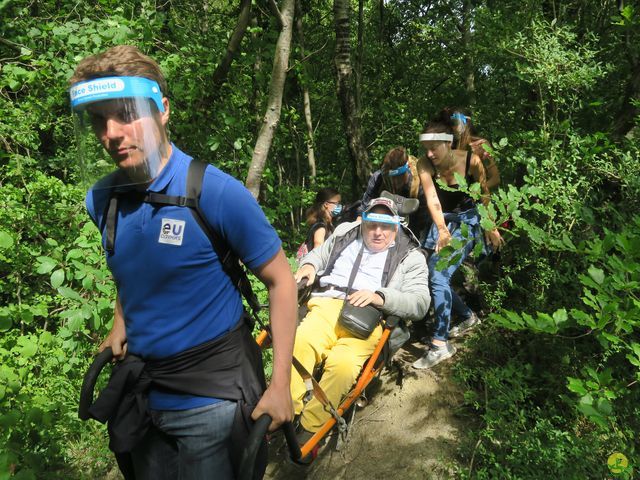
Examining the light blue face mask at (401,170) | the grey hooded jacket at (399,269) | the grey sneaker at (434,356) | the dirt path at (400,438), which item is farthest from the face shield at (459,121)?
the dirt path at (400,438)

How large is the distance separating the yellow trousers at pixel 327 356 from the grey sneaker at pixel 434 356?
708mm

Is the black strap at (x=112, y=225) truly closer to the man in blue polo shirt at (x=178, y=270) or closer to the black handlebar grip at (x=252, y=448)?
the man in blue polo shirt at (x=178, y=270)

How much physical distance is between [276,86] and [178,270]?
262 centimetres

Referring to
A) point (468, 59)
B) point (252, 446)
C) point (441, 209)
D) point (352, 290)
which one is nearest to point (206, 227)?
point (252, 446)

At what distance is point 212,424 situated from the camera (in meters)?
1.58

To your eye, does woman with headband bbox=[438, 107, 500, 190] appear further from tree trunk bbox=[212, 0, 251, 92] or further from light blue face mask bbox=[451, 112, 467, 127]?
tree trunk bbox=[212, 0, 251, 92]

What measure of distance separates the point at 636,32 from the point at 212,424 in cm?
404

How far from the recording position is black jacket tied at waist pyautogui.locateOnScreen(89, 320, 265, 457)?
1.58 metres

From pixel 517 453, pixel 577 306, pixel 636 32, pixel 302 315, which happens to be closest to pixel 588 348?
pixel 577 306

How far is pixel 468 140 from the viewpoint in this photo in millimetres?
4180

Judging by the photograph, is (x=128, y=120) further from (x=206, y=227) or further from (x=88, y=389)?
Answer: (x=88, y=389)

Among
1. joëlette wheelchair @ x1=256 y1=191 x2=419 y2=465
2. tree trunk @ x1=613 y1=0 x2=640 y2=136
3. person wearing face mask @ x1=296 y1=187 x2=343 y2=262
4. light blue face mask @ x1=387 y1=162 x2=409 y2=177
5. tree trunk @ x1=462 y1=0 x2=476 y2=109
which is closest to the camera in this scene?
joëlette wheelchair @ x1=256 y1=191 x2=419 y2=465

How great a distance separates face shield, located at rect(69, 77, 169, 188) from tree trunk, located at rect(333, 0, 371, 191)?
4747mm

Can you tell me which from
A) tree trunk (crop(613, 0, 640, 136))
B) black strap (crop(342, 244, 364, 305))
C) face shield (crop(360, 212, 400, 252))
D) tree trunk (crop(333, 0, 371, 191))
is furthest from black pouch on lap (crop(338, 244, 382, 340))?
tree trunk (crop(333, 0, 371, 191))
